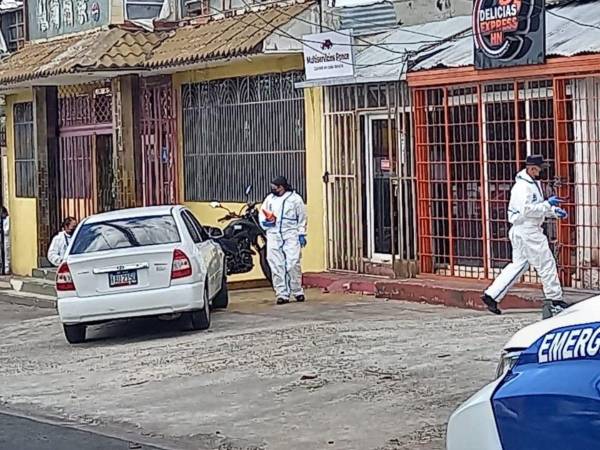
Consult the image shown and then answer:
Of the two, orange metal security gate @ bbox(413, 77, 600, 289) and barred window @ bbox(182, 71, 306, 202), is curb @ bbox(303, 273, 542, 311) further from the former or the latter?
barred window @ bbox(182, 71, 306, 202)

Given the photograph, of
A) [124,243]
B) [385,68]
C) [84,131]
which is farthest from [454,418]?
[84,131]

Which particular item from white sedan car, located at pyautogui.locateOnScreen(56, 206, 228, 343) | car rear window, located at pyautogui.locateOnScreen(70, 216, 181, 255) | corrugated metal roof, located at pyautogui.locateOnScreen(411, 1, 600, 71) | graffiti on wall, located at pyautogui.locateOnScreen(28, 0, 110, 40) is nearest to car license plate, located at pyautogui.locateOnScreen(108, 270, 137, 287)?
white sedan car, located at pyautogui.locateOnScreen(56, 206, 228, 343)

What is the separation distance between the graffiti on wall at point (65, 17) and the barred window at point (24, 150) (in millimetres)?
2533

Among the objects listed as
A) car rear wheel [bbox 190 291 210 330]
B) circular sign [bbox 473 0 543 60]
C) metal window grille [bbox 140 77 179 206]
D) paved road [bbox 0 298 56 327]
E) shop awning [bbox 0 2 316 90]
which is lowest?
paved road [bbox 0 298 56 327]

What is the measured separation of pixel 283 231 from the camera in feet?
55.4

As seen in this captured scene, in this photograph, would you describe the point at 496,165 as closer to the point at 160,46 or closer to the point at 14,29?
the point at 160,46

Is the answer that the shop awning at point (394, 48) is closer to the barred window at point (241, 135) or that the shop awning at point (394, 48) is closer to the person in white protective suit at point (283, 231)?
the barred window at point (241, 135)

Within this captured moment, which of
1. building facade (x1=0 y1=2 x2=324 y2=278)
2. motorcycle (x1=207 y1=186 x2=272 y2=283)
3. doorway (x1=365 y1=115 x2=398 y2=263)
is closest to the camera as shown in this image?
doorway (x1=365 y1=115 x2=398 y2=263)

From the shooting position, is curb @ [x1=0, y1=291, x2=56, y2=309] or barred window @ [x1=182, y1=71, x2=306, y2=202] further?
curb @ [x1=0, y1=291, x2=56, y2=309]

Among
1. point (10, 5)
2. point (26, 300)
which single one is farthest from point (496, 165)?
point (10, 5)

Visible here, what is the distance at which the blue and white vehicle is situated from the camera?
13.8ft

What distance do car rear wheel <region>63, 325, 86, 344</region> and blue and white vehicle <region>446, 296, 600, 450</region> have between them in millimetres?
10685

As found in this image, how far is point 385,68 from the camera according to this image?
17.7 m

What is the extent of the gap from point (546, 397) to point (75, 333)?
1143 cm
